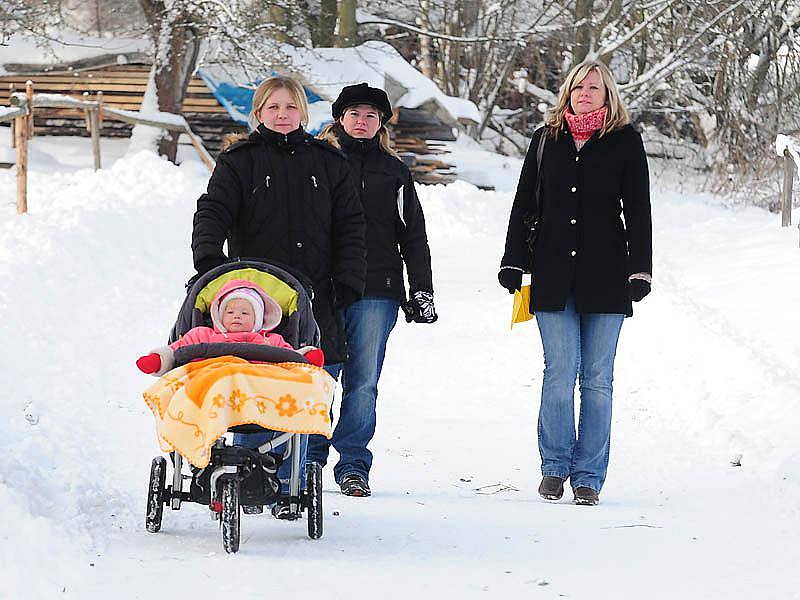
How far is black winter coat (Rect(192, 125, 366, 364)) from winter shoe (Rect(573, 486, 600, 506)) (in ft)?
4.21

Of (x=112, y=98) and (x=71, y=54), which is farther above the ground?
(x=71, y=54)

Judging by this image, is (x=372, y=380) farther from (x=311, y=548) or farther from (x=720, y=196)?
(x=720, y=196)

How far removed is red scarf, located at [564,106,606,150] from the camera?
619cm

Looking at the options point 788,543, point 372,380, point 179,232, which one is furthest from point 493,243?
point 788,543

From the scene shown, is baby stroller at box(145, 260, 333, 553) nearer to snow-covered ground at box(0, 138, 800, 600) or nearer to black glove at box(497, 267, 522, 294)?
snow-covered ground at box(0, 138, 800, 600)

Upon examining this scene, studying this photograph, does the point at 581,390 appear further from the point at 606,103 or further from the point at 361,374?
the point at 606,103

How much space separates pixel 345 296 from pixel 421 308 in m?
0.65

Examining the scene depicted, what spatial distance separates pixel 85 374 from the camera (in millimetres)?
8578

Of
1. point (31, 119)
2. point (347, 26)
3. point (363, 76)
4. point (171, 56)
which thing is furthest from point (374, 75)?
point (31, 119)

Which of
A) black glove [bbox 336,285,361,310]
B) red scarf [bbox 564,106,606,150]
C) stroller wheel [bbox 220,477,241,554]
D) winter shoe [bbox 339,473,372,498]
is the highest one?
red scarf [bbox 564,106,606,150]

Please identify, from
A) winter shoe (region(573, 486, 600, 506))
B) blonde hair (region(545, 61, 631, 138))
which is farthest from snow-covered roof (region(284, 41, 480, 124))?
winter shoe (region(573, 486, 600, 506))

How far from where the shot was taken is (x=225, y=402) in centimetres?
465

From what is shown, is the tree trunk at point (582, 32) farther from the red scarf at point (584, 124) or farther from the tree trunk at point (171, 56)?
the red scarf at point (584, 124)

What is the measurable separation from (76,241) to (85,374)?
4.12m
